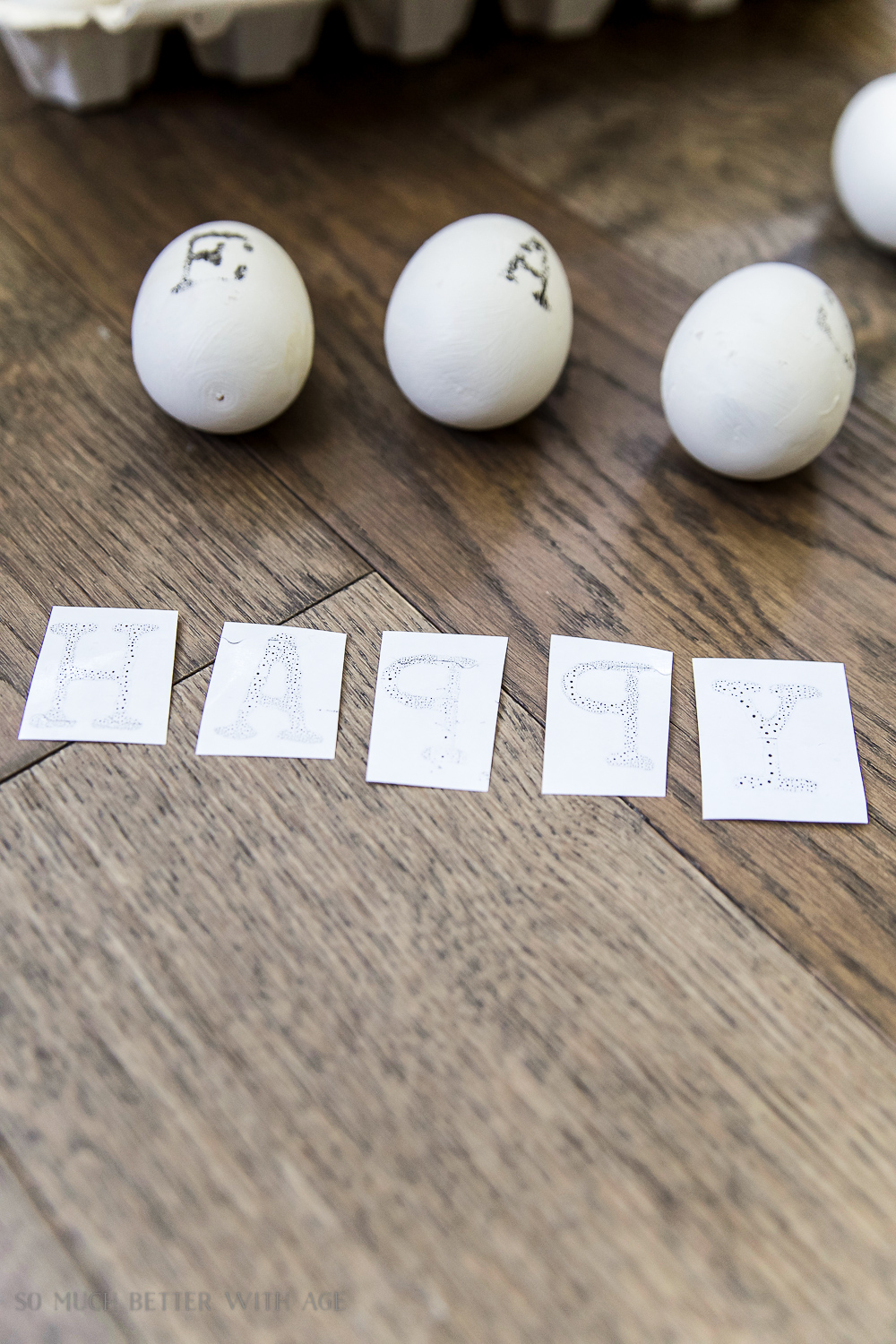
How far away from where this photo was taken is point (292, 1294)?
0.54m

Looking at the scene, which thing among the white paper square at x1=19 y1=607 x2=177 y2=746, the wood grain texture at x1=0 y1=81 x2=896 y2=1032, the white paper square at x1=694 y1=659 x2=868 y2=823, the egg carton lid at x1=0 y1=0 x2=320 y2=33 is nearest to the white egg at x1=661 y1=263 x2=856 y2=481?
the wood grain texture at x1=0 y1=81 x2=896 y2=1032

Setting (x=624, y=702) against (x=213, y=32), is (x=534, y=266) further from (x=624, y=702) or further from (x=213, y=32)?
(x=213, y=32)

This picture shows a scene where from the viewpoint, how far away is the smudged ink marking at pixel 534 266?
809 millimetres

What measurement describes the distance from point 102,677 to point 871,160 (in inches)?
34.0

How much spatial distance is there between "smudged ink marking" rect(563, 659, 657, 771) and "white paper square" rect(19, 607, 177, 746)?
29 cm

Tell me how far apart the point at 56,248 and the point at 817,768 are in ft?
2.76

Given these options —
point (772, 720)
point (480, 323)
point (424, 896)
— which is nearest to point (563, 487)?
point (480, 323)

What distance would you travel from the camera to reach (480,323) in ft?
2.60

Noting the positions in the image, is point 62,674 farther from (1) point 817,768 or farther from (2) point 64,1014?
(1) point 817,768

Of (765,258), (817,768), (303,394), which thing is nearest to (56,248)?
(303,394)

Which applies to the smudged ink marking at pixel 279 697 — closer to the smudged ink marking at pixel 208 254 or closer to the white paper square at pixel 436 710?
the white paper square at pixel 436 710

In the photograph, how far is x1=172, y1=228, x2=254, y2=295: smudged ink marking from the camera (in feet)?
2.62

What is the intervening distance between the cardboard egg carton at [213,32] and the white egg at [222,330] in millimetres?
317

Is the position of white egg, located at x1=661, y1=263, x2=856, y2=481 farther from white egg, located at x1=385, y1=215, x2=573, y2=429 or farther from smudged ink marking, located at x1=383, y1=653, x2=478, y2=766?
smudged ink marking, located at x1=383, y1=653, x2=478, y2=766
